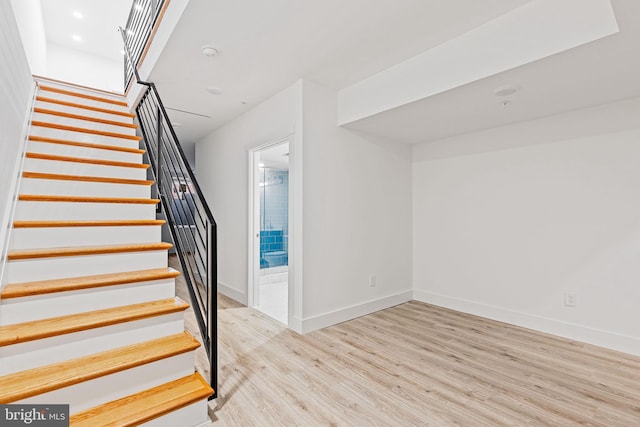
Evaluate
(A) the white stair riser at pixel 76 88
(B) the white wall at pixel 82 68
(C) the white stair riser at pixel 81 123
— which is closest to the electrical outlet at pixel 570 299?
(C) the white stair riser at pixel 81 123

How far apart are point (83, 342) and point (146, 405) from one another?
0.46 meters

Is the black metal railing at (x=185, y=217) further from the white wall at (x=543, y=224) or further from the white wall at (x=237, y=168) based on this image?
the white wall at (x=543, y=224)

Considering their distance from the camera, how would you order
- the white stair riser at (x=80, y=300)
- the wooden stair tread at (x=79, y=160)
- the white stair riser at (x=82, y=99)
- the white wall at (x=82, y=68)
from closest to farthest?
Answer: the white stair riser at (x=80, y=300) < the wooden stair tread at (x=79, y=160) < the white stair riser at (x=82, y=99) < the white wall at (x=82, y=68)

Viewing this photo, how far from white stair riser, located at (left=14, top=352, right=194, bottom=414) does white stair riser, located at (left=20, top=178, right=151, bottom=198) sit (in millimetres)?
1499

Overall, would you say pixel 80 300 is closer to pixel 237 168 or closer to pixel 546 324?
pixel 237 168

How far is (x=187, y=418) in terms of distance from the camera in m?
1.53

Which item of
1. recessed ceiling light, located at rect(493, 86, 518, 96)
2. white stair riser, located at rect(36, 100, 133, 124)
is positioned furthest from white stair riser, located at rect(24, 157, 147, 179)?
recessed ceiling light, located at rect(493, 86, 518, 96)

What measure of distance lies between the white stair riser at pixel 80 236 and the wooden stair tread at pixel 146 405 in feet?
3.51

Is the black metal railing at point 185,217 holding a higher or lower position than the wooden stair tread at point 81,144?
lower

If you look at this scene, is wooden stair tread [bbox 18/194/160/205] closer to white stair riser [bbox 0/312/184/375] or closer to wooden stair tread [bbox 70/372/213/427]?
white stair riser [bbox 0/312/184/375]

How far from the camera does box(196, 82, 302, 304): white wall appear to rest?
3.18 meters

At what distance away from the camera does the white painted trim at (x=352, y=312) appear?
2923 mm

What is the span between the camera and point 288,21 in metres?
2.08

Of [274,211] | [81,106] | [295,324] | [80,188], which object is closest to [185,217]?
[80,188]
